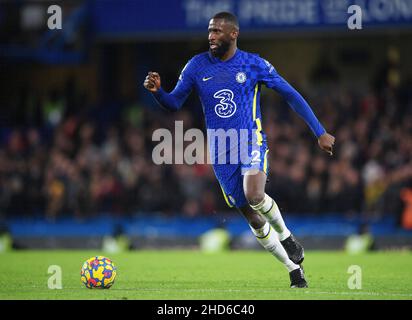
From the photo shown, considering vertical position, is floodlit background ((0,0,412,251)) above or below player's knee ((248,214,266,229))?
above

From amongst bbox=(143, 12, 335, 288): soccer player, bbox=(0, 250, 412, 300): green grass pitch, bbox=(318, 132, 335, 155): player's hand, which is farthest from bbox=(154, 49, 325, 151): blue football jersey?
bbox=(0, 250, 412, 300): green grass pitch

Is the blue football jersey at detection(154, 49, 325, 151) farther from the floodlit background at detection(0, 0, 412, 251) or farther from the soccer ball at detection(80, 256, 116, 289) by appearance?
the floodlit background at detection(0, 0, 412, 251)

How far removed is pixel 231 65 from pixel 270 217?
1.67 metres

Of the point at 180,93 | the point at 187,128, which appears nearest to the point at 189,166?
the point at 187,128

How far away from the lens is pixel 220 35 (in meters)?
9.77

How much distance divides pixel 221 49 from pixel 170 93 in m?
0.72

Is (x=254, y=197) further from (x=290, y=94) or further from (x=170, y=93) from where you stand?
(x=170, y=93)

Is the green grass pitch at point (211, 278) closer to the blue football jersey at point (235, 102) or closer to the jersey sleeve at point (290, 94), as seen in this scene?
the blue football jersey at point (235, 102)

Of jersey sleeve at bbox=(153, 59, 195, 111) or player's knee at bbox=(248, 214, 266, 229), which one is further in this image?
jersey sleeve at bbox=(153, 59, 195, 111)

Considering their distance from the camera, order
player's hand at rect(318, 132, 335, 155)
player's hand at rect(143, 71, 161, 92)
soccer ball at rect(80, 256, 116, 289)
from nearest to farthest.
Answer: player's hand at rect(318, 132, 335, 155) < player's hand at rect(143, 71, 161, 92) < soccer ball at rect(80, 256, 116, 289)

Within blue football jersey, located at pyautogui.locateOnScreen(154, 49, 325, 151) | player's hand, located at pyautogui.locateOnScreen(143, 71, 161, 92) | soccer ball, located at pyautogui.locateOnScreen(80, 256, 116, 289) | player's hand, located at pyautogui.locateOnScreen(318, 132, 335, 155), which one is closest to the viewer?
player's hand, located at pyautogui.locateOnScreen(318, 132, 335, 155)

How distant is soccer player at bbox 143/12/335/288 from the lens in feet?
31.9
